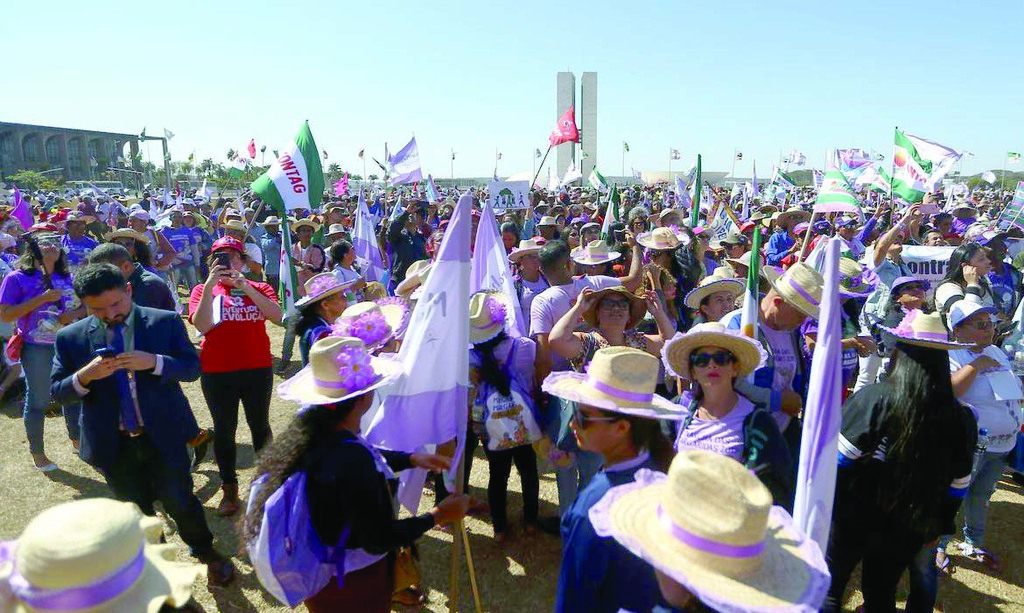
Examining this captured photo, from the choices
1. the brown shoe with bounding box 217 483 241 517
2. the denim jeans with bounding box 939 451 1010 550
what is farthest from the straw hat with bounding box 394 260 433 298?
the denim jeans with bounding box 939 451 1010 550

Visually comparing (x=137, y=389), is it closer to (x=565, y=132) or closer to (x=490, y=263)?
(x=490, y=263)

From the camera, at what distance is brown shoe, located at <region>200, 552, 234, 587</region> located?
13.1 ft

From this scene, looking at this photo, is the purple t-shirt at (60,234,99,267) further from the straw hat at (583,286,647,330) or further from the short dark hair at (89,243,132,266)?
the straw hat at (583,286,647,330)

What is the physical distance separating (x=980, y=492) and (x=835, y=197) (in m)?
4.51

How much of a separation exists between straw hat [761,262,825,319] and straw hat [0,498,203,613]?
3.33 metres

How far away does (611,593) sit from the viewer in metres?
2.03

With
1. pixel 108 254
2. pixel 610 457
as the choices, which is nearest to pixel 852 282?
pixel 610 457

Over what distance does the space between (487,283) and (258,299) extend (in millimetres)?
1787

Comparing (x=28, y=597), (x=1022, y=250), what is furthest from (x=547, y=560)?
(x=1022, y=250)

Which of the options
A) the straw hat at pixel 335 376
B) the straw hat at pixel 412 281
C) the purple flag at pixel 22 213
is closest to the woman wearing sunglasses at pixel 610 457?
the straw hat at pixel 335 376

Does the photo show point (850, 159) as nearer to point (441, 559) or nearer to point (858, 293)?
point (858, 293)

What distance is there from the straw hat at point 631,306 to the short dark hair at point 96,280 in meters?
2.81

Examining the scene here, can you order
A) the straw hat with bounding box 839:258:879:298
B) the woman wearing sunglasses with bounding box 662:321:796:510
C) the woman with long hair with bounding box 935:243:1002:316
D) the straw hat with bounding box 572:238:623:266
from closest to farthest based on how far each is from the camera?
the woman wearing sunglasses with bounding box 662:321:796:510
the straw hat with bounding box 839:258:879:298
the straw hat with bounding box 572:238:623:266
the woman with long hair with bounding box 935:243:1002:316

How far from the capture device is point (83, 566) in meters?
1.32
